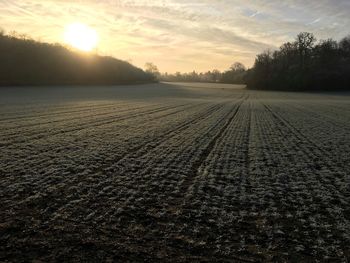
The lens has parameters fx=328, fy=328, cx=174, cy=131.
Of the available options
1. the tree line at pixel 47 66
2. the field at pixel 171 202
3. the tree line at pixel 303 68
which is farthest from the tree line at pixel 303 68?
the field at pixel 171 202

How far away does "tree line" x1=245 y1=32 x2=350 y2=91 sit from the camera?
284 ft

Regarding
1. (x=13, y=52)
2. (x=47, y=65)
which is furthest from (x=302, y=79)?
(x=13, y=52)

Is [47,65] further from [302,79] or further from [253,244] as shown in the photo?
[253,244]

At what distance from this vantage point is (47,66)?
6831 centimetres

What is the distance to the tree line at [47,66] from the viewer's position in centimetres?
6109

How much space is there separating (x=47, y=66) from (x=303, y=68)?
217 feet

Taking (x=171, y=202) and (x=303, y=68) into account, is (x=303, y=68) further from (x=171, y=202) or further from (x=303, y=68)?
(x=171, y=202)

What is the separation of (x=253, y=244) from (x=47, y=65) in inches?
2811

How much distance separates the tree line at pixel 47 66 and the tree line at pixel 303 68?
136 feet

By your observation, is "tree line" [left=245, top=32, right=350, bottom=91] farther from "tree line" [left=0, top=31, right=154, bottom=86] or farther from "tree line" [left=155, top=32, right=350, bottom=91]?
"tree line" [left=0, top=31, right=154, bottom=86]

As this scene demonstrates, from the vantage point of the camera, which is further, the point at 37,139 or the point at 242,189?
the point at 37,139

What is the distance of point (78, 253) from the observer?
404 cm

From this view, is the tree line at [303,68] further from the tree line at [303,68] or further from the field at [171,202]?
the field at [171,202]

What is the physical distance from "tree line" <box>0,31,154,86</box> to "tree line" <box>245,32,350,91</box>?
136ft
